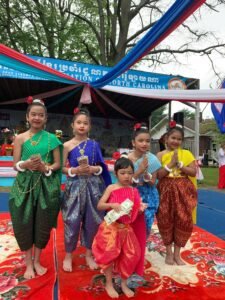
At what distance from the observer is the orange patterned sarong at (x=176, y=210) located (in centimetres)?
253

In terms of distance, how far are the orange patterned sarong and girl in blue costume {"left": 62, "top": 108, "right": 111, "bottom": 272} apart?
51cm

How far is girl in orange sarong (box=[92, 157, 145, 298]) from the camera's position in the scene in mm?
1950

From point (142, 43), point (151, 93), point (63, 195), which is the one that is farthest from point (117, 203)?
point (151, 93)

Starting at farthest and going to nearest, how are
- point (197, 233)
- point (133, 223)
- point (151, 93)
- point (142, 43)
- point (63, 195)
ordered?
point (151, 93) < point (197, 233) < point (142, 43) < point (63, 195) < point (133, 223)

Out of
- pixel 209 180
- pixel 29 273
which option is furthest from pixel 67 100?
pixel 29 273

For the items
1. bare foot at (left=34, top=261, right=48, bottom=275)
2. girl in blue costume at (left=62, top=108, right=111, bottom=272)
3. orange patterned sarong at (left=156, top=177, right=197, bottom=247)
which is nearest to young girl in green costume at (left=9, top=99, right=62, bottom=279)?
bare foot at (left=34, top=261, right=48, bottom=275)

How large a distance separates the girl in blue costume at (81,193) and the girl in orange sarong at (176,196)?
1.69 feet

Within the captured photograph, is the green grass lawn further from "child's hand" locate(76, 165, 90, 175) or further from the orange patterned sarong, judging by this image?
"child's hand" locate(76, 165, 90, 175)

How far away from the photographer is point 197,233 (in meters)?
3.50

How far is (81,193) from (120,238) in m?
0.57

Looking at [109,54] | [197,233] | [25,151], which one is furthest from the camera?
[109,54]

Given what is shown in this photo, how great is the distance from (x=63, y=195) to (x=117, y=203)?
0.63m

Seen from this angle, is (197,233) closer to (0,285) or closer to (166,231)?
(166,231)

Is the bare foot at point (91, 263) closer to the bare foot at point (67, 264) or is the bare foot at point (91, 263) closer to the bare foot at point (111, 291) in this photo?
the bare foot at point (67, 264)
